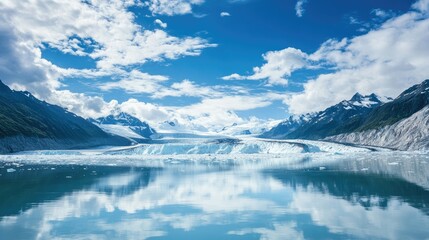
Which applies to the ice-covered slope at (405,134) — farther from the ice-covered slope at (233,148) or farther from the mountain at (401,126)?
the ice-covered slope at (233,148)

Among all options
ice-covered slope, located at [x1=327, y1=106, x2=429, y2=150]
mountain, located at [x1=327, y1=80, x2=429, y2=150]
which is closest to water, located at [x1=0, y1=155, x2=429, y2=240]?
ice-covered slope, located at [x1=327, y1=106, x2=429, y2=150]

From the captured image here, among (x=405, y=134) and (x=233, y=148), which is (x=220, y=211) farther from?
(x=405, y=134)

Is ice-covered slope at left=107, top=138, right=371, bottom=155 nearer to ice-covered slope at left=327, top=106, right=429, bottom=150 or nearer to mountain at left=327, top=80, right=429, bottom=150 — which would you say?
ice-covered slope at left=327, top=106, right=429, bottom=150

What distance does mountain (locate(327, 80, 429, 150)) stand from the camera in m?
136

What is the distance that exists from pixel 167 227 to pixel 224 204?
7.50m

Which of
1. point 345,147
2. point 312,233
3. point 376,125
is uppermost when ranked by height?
point 376,125

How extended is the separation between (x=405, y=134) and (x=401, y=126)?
32.3ft

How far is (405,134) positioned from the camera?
146m

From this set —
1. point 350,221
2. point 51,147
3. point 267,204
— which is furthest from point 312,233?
point 51,147

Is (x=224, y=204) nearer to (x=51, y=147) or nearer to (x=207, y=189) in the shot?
(x=207, y=189)

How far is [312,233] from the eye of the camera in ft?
58.3

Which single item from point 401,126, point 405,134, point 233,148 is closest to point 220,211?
point 233,148

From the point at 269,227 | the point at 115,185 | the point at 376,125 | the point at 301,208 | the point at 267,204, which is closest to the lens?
the point at 269,227

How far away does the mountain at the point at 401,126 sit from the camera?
135750 millimetres
